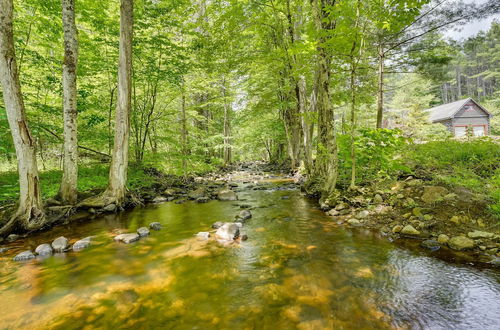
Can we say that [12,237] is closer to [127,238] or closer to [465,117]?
[127,238]

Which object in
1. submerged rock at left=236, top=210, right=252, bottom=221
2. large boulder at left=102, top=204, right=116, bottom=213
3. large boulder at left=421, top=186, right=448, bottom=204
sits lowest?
submerged rock at left=236, top=210, right=252, bottom=221

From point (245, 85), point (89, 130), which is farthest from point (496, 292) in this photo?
point (245, 85)

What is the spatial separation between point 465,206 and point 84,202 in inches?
346

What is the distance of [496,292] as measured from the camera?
258cm

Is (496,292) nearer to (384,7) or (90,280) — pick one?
(90,280)

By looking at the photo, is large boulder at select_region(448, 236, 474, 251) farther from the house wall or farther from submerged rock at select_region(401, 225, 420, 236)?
the house wall

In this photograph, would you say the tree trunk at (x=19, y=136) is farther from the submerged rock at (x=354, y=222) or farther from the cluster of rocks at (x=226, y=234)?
the submerged rock at (x=354, y=222)

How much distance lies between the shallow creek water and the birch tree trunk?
1.88 meters

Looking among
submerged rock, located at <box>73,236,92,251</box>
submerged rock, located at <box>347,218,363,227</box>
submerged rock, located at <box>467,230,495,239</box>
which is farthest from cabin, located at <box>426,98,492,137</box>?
submerged rock, located at <box>73,236,92,251</box>

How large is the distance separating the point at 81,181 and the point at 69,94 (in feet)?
9.77

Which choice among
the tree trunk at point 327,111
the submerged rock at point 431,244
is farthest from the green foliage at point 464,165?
the tree trunk at point 327,111

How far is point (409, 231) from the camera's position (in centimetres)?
421

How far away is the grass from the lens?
20.6 ft

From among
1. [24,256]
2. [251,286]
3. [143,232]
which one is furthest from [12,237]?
[251,286]
